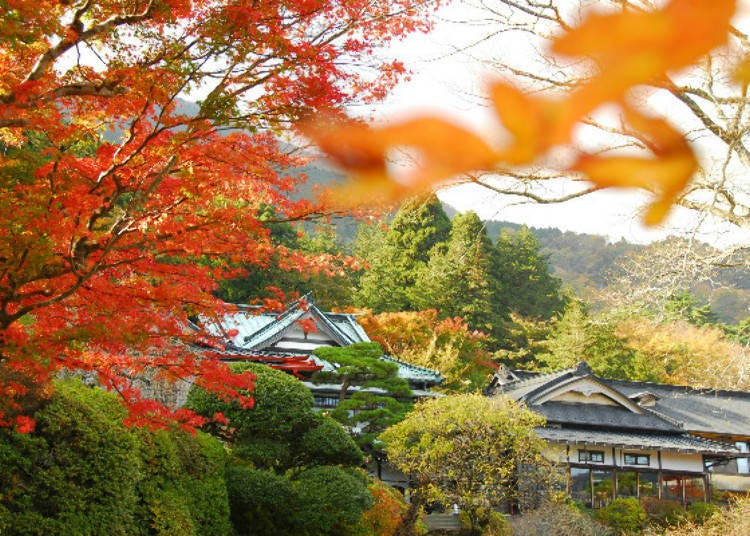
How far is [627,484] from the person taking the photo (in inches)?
854

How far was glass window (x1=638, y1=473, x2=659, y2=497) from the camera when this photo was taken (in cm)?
2148

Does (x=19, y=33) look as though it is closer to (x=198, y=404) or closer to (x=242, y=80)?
(x=242, y=80)

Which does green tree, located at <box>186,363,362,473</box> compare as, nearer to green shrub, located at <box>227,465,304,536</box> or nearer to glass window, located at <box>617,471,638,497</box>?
green shrub, located at <box>227,465,304,536</box>

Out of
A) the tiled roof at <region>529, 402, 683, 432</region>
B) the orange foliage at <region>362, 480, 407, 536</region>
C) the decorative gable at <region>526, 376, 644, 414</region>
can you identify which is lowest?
the orange foliage at <region>362, 480, 407, 536</region>

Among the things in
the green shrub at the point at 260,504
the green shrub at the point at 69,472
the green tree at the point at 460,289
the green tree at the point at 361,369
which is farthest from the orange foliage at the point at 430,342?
the green shrub at the point at 69,472

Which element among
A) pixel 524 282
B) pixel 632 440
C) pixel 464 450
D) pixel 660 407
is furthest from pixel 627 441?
pixel 524 282

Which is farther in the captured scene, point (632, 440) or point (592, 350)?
point (592, 350)

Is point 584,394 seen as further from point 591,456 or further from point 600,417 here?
point 591,456

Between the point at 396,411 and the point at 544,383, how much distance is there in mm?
9789

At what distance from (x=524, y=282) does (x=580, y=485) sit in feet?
66.5

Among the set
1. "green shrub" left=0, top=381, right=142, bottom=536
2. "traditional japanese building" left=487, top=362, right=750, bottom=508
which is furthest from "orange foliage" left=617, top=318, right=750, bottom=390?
"green shrub" left=0, top=381, right=142, bottom=536

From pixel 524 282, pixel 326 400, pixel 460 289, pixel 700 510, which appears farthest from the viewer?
pixel 524 282

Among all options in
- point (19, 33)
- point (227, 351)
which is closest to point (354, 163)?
point (19, 33)

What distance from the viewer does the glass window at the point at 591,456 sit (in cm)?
2159
